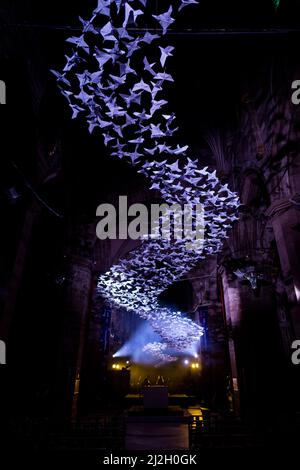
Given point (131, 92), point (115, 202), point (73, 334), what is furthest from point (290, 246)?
point (115, 202)

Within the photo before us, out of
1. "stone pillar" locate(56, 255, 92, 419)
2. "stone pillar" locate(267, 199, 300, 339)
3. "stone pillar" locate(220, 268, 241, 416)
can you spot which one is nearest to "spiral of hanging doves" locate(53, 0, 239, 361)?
"stone pillar" locate(267, 199, 300, 339)

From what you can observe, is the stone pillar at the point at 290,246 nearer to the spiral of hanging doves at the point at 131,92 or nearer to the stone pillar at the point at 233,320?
the spiral of hanging doves at the point at 131,92

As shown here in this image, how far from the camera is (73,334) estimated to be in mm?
11953

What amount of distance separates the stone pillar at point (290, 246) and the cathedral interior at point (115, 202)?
35mm

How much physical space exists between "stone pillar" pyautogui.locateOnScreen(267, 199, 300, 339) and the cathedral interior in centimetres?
4

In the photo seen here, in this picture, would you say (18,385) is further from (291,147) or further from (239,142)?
(239,142)

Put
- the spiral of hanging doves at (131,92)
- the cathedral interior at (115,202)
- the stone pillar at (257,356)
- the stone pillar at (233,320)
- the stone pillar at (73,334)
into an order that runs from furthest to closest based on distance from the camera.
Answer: the stone pillar at (233,320), the stone pillar at (73,334), the stone pillar at (257,356), the cathedral interior at (115,202), the spiral of hanging doves at (131,92)

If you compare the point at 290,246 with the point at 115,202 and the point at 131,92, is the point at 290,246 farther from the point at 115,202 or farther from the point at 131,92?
the point at 115,202

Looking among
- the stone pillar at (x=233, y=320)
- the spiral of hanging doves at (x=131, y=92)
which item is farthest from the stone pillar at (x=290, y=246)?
the stone pillar at (x=233, y=320)

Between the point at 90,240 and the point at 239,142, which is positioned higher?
the point at 239,142

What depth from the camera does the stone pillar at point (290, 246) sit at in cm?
678
